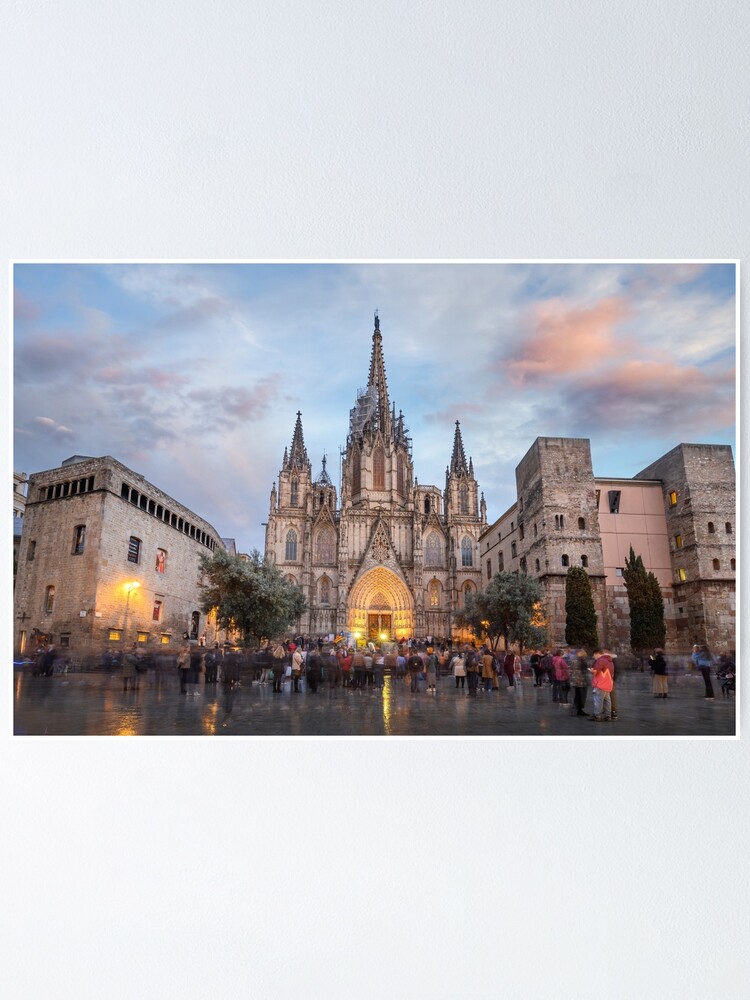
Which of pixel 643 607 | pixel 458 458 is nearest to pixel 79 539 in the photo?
pixel 458 458

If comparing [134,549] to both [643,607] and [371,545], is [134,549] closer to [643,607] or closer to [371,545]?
[643,607]

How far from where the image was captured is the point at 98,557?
17.2 ft

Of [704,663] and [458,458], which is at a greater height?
[458,458]

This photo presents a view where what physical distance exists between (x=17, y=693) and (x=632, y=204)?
16.9 feet

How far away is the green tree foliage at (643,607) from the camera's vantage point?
4750 mm

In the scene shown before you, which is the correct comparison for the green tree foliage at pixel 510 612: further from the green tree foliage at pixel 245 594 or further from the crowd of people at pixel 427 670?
the green tree foliage at pixel 245 594

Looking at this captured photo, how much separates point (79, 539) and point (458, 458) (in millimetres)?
3888

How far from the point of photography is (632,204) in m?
4.06

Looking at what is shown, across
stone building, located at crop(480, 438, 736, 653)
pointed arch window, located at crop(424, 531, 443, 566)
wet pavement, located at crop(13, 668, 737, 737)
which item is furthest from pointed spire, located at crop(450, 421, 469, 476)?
pointed arch window, located at crop(424, 531, 443, 566)

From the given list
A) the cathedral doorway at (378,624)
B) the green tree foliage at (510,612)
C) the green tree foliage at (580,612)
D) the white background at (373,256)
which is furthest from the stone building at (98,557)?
the cathedral doorway at (378,624)

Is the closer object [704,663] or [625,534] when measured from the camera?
[704,663]

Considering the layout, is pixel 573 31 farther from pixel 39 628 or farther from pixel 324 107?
pixel 39 628

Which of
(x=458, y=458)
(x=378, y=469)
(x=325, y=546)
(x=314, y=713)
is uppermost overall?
(x=378, y=469)

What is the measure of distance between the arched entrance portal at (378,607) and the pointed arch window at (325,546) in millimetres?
2078
